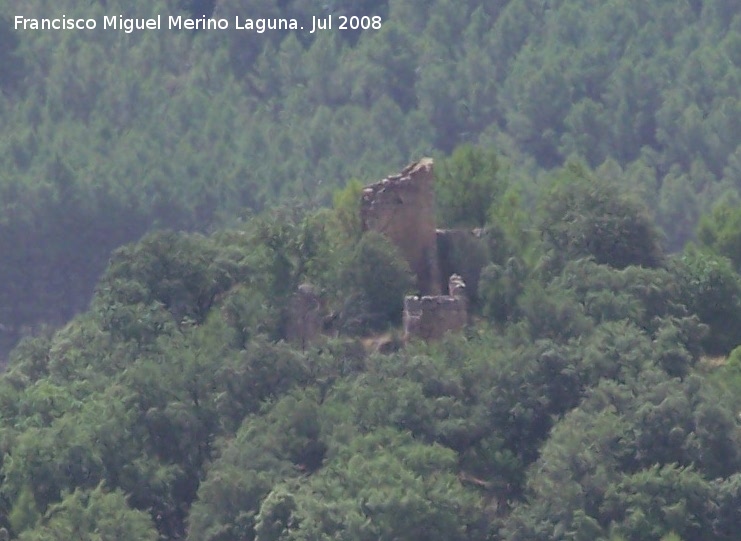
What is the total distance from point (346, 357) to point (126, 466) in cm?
352

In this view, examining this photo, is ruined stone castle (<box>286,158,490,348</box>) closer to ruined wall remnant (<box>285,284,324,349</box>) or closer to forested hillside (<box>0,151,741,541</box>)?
ruined wall remnant (<box>285,284,324,349</box>)

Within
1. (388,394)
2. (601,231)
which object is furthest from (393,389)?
(601,231)

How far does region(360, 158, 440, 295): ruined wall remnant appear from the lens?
42.3 metres

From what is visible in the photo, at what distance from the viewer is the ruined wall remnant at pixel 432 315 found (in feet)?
134

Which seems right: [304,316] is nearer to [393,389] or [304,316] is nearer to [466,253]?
[466,253]

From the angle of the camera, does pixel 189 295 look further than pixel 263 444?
Yes

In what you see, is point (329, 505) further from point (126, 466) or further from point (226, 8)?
point (226, 8)

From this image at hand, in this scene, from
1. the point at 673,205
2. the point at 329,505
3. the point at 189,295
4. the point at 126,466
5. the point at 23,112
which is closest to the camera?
the point at 329,505

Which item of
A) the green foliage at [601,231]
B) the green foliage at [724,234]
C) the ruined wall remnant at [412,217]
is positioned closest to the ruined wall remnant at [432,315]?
the ruined wall remnant at [412,217]

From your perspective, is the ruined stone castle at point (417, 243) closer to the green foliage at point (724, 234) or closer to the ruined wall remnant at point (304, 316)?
the ruined wall remnant at point (304, 316)

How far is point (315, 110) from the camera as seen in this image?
84.4 meters

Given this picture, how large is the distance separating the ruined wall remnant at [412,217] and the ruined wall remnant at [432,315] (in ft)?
3.93

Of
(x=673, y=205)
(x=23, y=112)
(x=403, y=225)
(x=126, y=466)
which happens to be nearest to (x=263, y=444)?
(x=126, y=466)

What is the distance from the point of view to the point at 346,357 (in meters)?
40.9
